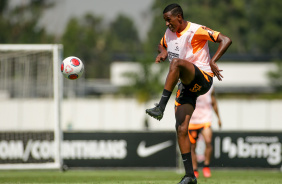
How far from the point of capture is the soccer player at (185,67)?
6883 mm

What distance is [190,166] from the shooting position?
7.23 meters

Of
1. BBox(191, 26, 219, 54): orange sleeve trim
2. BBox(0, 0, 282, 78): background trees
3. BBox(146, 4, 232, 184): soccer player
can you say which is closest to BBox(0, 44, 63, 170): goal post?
BBox(146, 4, 232, 184): soccer player

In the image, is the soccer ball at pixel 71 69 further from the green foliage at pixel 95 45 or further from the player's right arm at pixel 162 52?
the green foliage at pixel 95 45

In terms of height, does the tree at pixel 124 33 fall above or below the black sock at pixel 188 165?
above

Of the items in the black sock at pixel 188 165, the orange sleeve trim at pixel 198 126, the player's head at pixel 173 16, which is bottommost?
the black sock at pixel 188 165

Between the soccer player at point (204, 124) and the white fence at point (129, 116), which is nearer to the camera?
the soccer player at point (204, 124)

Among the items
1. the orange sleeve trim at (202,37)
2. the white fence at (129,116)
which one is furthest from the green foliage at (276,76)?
the orange sleeve trim at (202,37)

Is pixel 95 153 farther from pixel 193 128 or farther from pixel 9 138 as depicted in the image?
pixel 193 128

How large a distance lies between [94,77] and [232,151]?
215ft

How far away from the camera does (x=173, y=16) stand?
750cm

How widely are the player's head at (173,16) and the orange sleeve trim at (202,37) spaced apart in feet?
0.95

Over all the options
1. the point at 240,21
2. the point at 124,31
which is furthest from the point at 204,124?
the point at 124,31

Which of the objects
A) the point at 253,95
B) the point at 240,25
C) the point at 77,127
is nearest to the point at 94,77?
the point at 240,25

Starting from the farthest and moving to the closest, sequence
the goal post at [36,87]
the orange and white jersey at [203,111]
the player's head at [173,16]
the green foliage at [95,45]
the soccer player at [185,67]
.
Answer: 1. the green foliage at [95,45]
2. the goal post at [36,87]
3. the orange and white jersey at [203,111]
4. the player's head at [173,16]
5. the soccer player at [185,67]
